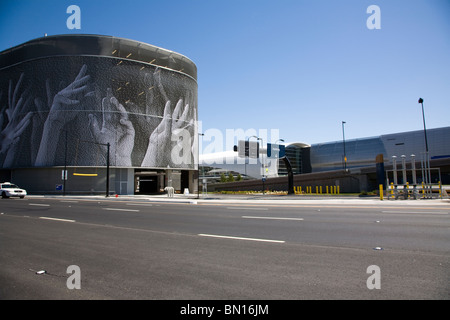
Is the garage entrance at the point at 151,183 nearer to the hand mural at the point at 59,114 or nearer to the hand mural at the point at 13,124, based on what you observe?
the hand mural at the point at 59,114

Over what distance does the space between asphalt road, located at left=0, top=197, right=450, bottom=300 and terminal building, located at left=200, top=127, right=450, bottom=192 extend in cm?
3054

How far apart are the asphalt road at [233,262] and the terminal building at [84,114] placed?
37.5 meters

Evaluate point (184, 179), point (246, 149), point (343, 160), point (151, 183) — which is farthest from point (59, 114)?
point (343, 160)

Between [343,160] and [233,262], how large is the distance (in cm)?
7854

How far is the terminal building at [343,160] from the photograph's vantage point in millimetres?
38594

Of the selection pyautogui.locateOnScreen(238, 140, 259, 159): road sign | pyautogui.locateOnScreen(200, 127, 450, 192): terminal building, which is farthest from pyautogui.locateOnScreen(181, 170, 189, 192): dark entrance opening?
pyautogui.locateOnScreen(238, 140, 259, 159): road sign

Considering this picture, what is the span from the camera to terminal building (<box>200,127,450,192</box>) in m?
38.6

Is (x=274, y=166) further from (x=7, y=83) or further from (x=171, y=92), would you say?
(x=7, y=83)

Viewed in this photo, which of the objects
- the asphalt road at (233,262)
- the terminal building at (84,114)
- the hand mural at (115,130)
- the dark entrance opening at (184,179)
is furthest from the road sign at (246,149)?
the asphalt road at (233,262)

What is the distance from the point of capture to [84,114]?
44906 mm

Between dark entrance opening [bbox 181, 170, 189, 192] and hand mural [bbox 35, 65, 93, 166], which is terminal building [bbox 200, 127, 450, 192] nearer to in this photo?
dark entrance opening [bbox 181, 170, 189, 192]
